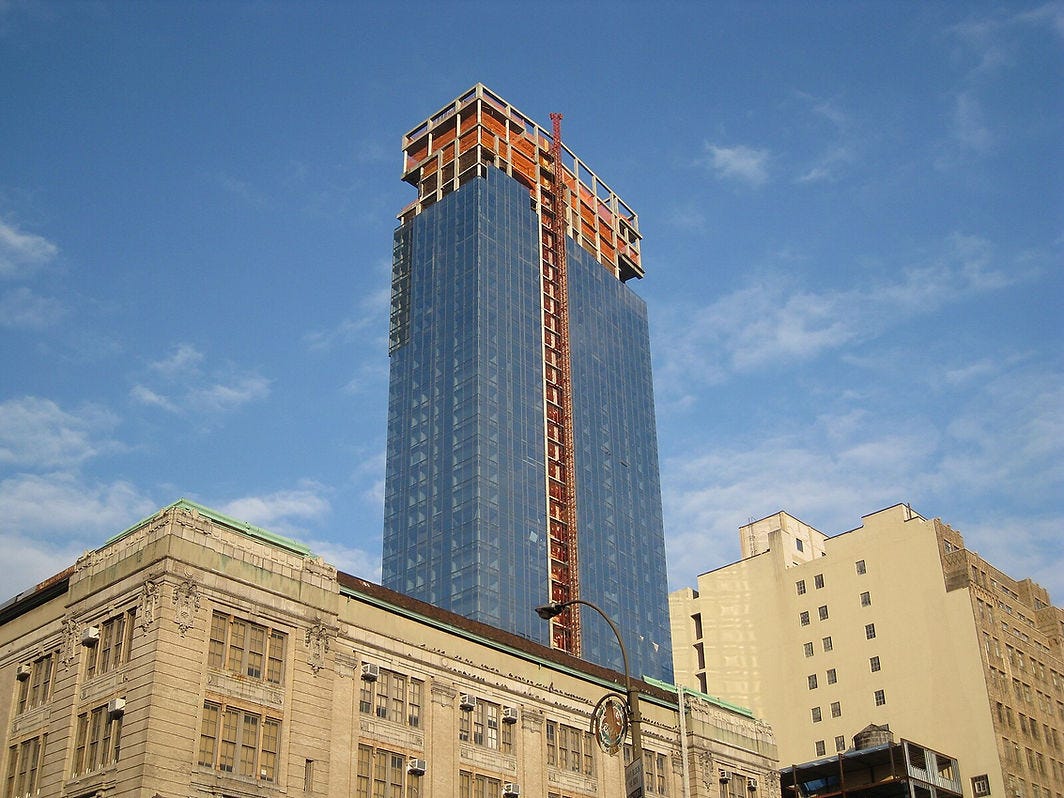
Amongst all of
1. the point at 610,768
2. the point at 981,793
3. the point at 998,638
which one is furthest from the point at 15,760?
the point at 998,638

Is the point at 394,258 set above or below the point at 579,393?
above

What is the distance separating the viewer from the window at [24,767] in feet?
193

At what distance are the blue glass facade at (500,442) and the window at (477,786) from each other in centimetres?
8563

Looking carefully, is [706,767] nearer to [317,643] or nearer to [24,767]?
[317,643]

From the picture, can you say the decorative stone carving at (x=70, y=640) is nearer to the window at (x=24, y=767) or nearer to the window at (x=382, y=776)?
the window at (x=24, y=767)

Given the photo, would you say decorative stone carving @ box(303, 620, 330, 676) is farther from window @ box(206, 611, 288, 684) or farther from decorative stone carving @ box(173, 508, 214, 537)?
decorative stone carving @ box(173, 508, 214, 537)

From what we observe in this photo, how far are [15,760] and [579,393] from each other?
427 feet

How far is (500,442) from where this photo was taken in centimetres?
16812

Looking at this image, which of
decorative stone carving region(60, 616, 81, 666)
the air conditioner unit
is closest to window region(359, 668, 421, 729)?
the air conditioner unit

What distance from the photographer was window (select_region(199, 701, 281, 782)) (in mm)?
55625

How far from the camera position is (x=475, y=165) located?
19300 cm

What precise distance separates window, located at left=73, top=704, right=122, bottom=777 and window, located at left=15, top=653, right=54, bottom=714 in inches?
182

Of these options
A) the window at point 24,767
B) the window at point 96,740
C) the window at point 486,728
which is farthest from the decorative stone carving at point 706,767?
the window at point 24,767

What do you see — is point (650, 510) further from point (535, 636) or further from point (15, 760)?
point (15, 760)
